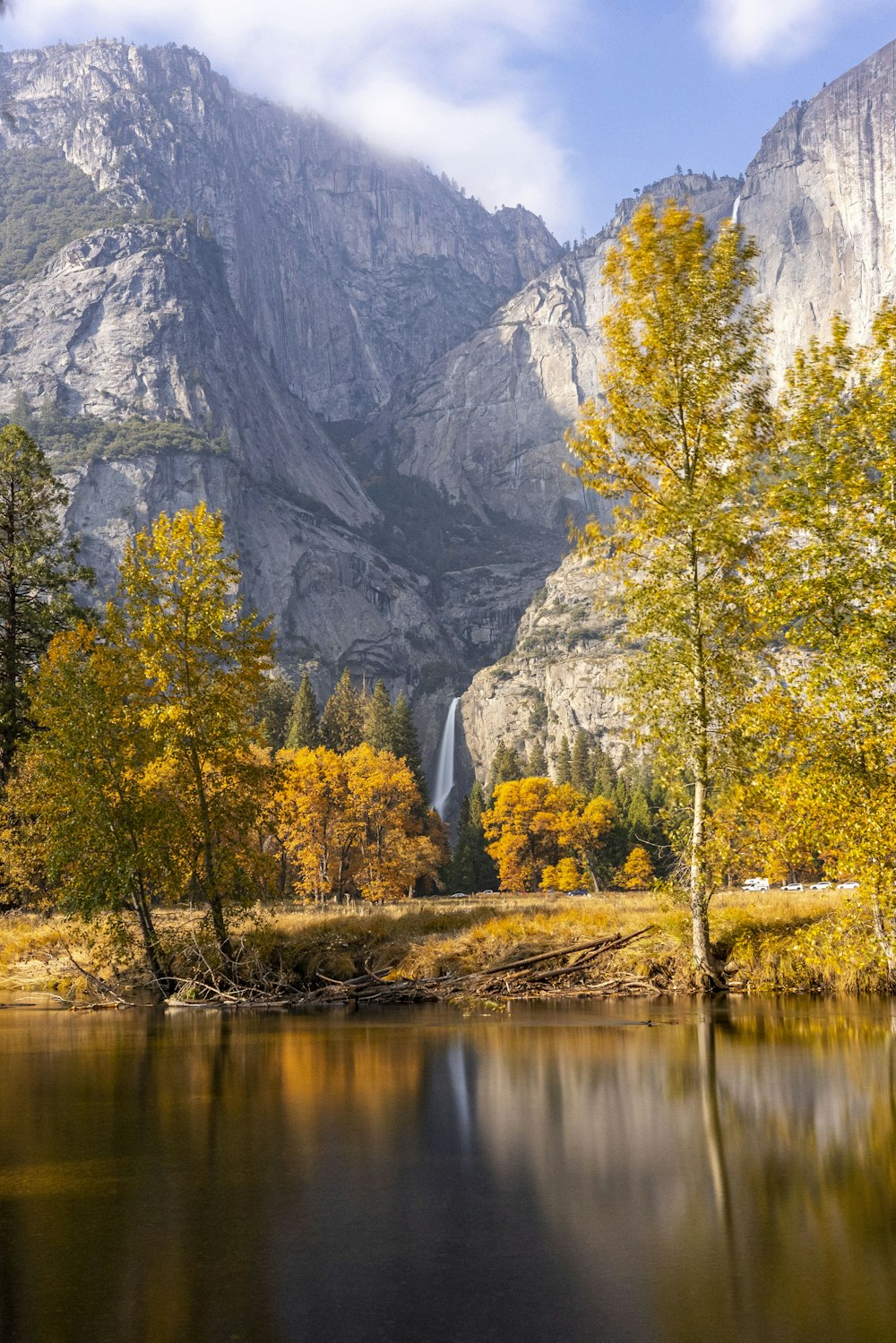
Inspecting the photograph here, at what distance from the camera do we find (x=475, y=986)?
23.4 meters

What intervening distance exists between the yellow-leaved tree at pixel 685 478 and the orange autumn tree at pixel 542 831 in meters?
85.8

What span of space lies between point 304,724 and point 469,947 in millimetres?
95205

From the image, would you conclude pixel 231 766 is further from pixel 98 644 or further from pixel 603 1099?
pixel 603 1099

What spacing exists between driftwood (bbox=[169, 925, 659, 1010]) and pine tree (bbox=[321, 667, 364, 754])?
300ft

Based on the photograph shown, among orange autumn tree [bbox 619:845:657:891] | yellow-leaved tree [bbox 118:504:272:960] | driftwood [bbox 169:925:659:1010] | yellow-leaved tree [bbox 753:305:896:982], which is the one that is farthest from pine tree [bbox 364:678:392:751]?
yellow-leaved tree [bbox 753:305:896:982]

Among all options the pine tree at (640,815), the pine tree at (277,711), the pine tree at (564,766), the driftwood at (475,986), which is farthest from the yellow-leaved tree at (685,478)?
the pine tree at (564,766)

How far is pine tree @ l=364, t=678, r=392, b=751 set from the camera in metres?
122

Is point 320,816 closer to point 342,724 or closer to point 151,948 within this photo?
point 342,724

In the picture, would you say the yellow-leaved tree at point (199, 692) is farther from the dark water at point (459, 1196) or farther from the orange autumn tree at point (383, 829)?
the orange autumn tree at point (383, 829)

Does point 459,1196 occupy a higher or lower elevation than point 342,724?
lower

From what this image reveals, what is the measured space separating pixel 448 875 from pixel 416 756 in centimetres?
1546

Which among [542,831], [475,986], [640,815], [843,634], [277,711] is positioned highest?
[277,711]

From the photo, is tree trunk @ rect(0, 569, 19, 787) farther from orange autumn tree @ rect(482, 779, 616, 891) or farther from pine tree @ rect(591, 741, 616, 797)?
pine tree @ rect(591, 741, 616, 797)

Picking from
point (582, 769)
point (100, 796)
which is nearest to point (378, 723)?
point (582, 769)
